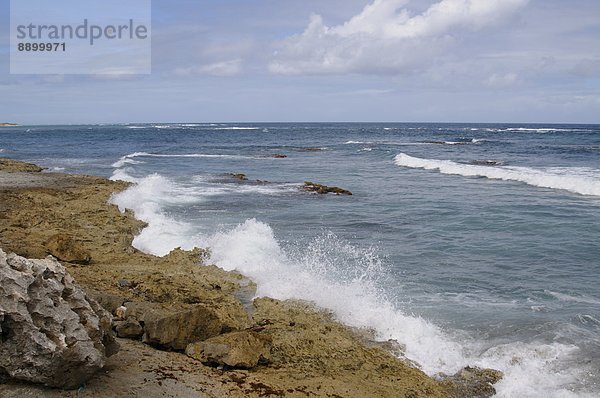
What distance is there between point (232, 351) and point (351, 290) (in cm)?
419

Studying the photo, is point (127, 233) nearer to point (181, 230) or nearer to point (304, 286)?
point (181, 230)

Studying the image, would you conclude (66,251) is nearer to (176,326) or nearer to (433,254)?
(176,326)

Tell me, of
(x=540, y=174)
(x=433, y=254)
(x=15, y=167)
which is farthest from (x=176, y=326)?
(x=540, y=174)

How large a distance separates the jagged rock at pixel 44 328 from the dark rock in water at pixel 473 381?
15.4ft

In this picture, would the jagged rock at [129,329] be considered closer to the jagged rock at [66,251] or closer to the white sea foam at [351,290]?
the white sea foam at [351,290]

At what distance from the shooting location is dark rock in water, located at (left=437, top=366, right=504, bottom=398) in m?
7.70

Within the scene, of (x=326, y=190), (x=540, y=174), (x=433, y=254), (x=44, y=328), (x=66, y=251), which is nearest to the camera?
(x=44, y=328)

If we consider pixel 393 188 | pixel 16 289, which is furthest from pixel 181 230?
pixel 393 188

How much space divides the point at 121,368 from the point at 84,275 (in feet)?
14.3

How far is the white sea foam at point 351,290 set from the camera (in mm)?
8312

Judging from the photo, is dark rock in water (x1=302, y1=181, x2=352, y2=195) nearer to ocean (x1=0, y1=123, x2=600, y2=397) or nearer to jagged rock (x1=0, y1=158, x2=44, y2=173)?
Result: ocean (x1=0, y1=123, x2=600, y2=397)

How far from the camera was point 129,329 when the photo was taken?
7.95 meters

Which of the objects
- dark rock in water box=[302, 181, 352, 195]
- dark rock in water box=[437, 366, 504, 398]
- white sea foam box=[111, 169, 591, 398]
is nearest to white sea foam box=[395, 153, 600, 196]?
dark rock in water box=[302, 181, 352, 195]

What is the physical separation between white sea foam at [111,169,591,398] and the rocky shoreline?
0.35 m
